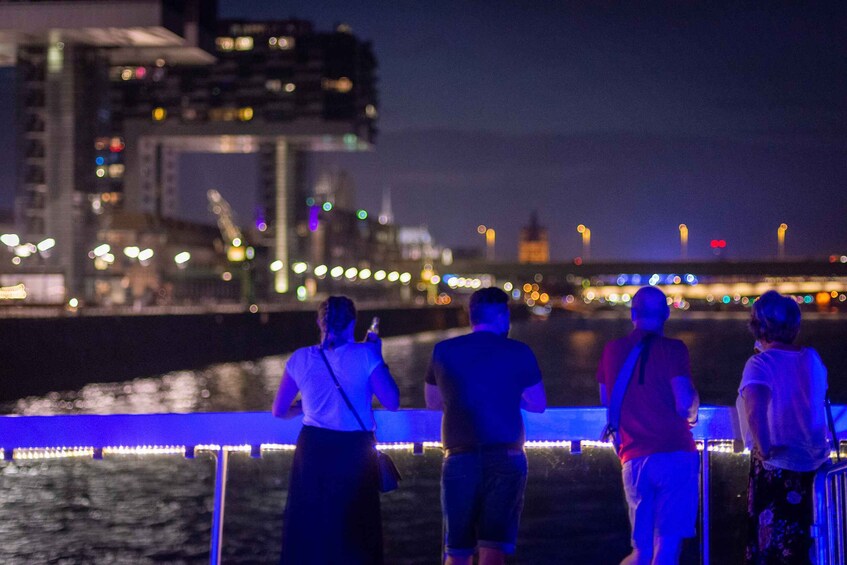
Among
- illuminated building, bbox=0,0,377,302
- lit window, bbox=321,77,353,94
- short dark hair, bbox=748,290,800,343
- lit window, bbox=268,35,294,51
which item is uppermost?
lit window, bbox=268,35,294,51

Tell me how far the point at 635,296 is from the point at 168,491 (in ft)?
16.1

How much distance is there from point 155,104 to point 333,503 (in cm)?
11042

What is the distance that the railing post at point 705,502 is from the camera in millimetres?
6402

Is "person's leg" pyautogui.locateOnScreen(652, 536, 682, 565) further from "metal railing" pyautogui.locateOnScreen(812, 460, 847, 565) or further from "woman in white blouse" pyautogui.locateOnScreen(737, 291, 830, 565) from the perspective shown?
"metal railing" pyautogui.locateOnScreen(812, 460, 847, 565)

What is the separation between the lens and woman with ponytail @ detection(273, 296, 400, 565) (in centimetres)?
563

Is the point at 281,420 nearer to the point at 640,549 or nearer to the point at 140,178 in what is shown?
the point at 640,549

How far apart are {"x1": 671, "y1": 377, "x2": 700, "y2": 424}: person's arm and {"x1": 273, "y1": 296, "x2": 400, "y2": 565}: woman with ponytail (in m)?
1.30

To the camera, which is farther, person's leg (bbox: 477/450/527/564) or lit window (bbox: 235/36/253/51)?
lit window (bbox: 235/36/253/51)

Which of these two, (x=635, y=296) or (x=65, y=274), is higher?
(x=65, y=274)

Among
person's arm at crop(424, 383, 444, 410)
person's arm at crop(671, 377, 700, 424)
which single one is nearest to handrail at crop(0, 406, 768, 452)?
person's arm at crop(424, 383, 444, 410)

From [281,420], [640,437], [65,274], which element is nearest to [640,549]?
[640,437]

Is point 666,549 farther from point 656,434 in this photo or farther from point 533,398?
point 533,398

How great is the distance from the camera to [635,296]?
A: 584cm

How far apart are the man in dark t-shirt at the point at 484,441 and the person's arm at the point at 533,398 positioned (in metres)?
0.01
